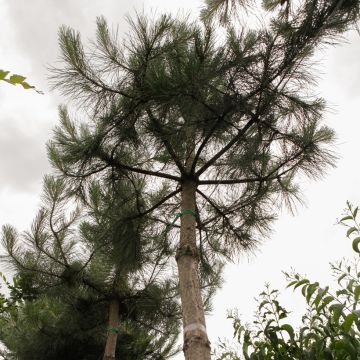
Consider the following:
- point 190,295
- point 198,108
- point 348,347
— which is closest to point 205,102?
point 198,108

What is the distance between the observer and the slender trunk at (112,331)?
570 centimetres

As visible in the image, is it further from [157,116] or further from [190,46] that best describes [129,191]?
[190,46]

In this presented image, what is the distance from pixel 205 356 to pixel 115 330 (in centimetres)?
312

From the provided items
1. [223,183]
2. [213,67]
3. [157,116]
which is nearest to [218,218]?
[223,183]

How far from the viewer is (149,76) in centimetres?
351

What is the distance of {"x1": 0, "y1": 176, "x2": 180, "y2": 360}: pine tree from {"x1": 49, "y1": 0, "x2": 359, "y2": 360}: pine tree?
0.47m

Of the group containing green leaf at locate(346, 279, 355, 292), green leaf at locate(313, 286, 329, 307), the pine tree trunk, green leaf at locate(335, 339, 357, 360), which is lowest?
green leaf at locate(335, 339, 357, 360)

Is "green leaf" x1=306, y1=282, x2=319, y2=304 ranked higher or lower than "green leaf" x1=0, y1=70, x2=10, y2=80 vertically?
lower

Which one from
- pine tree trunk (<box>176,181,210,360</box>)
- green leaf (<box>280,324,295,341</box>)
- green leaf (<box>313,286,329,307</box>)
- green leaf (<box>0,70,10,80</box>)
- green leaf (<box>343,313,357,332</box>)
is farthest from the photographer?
pine tree trunk (<box>176,181,210,360</box>)

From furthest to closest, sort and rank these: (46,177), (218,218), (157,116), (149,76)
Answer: (46,177), (218,218), (157,116), (149,76)

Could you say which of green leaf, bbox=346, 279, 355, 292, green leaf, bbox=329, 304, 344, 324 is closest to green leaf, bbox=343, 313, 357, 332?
green leaf, bbox=329, 304, 344, 324

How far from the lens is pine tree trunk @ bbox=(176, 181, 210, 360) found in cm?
295

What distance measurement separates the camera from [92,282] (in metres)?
6.11

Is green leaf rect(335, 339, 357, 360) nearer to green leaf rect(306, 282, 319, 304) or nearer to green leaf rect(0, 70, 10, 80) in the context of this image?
green leaf rect(306, 282, 319, 304)
